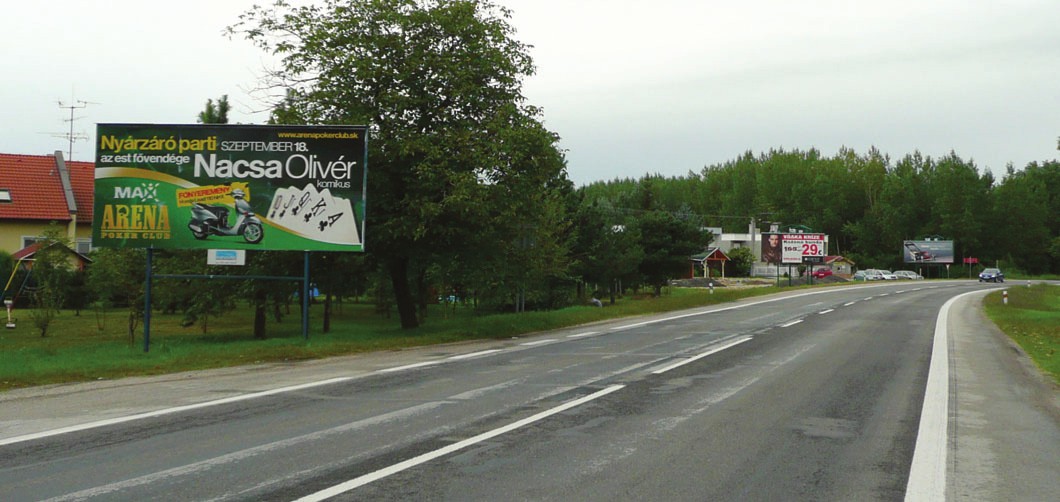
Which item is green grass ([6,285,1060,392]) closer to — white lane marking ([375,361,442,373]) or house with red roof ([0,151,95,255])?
white lane marking ([375,361,442,373])

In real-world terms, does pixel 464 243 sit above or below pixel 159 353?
above

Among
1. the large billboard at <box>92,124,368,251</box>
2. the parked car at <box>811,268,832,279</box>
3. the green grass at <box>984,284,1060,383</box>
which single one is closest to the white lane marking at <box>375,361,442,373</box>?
the large billboard at <box>92,124,368,251</box>

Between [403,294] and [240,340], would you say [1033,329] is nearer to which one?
[403,294]

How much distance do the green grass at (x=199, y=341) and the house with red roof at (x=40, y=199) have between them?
24.2 ft

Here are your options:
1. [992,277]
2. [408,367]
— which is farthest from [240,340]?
[992,277]

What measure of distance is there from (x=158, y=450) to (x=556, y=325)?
59.0 ft

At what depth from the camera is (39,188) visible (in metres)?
47.9

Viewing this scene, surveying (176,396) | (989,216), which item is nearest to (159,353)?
(176,396)

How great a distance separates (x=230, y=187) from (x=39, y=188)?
36928mm

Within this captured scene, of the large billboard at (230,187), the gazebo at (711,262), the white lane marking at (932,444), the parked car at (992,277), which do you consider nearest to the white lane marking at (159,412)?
the large billboard at (230,187)

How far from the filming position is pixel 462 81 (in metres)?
20.6

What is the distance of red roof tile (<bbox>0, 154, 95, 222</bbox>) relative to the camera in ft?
153

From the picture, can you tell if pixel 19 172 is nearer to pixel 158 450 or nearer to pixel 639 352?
pixel 639 352

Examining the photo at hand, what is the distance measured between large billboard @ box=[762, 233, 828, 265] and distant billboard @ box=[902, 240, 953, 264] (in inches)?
1565
